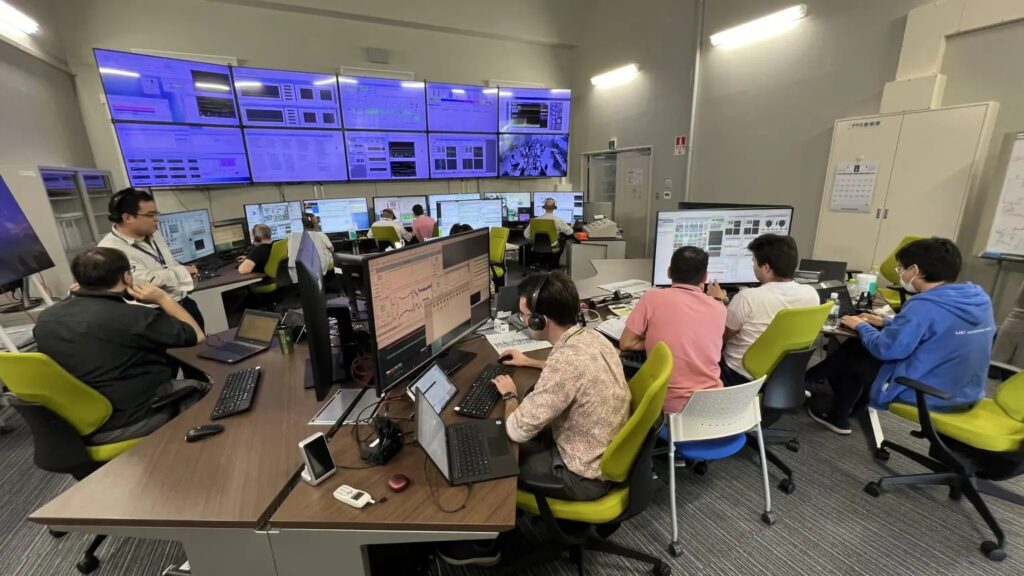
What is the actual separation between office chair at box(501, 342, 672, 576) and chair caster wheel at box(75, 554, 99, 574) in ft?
5.98

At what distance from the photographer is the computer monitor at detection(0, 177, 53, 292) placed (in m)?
2.53

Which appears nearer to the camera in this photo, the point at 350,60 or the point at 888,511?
the point at 888,511

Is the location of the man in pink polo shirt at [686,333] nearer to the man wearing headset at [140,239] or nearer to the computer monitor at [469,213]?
the man wearing headset at [140,239]

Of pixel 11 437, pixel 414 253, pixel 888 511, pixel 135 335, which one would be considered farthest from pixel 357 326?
pixel 11 437

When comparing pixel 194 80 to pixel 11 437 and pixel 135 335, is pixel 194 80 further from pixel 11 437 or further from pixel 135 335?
pixel 135 335

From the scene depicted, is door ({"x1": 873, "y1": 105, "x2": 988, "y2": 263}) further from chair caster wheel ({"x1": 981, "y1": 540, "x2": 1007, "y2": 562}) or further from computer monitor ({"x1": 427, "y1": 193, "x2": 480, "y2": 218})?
computer monitor ({"x1": 427, "y1": 193, "x2": 480, "y2": 218})

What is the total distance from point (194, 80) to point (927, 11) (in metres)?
6.72

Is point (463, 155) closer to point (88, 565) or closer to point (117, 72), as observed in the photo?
point (117, 72)

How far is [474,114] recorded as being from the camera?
6129mm

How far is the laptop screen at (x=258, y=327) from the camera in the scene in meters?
2.04

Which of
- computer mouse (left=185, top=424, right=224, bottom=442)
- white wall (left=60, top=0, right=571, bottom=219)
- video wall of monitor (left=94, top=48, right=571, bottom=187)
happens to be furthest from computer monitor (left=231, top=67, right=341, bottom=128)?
computer mouse (left=185, top=424, right=224, bottom=442)

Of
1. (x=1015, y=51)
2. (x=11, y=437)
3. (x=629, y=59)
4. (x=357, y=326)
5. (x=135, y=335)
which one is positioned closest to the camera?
(x=135, y=335)

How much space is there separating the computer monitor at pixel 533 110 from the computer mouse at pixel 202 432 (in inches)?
231

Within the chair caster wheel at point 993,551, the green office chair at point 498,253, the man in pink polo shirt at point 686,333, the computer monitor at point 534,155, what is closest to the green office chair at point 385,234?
the green office chair at point 498,253
